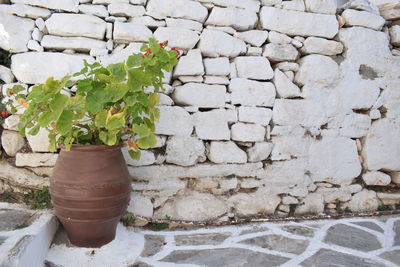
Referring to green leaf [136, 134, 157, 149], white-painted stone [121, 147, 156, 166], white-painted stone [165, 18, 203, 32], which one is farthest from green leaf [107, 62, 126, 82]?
white-painted stone [165, 18, 203, 32]

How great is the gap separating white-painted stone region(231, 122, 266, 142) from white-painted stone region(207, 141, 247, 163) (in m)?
0.08

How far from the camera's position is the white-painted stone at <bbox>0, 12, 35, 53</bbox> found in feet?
7.45

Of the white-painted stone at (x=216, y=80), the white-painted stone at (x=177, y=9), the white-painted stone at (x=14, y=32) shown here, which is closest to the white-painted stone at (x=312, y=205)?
the white-painted stone at (x=216, y=80)

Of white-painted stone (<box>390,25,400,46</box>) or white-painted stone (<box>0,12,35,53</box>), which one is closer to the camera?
white-painted stone (<box>0,12,35,53</box>)

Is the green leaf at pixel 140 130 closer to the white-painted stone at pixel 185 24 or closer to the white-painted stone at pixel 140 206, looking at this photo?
the white-painted stone at pixel 140 206

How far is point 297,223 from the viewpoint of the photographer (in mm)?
2750

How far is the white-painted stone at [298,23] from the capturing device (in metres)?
2.79

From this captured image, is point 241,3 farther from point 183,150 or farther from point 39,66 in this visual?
point 39,66

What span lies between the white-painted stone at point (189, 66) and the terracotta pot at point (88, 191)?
86 cm

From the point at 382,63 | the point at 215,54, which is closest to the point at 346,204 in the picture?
the point at 382,63

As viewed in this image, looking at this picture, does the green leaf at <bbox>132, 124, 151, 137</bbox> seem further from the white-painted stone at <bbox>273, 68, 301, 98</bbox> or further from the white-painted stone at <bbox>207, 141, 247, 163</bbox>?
the white-painted stone at <bbox>273, 68, 301, 98</bbox>

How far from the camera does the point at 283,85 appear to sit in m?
2.82

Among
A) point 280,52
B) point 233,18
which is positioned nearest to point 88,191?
point 233,18

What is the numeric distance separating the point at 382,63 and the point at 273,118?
47.4 inches
